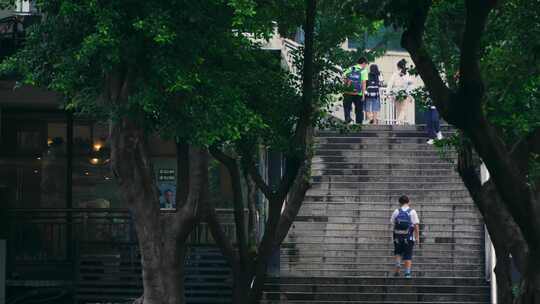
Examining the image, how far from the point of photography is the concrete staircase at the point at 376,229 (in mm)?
22500

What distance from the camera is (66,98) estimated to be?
1733 centimetres

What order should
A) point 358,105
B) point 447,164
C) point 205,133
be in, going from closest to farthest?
point 205,133 < point 447,164 < point 358,105

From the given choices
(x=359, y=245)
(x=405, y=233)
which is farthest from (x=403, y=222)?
(x=359, y=245)

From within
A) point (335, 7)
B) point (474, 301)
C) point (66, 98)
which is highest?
point (335, 7)

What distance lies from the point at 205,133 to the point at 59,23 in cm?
248

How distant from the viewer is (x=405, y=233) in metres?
22.7

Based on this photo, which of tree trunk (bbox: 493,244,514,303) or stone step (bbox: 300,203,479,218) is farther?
stone step (bbox: 300,203,479,218)

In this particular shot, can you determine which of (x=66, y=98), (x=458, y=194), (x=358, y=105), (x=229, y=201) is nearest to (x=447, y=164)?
(x=458, y=194)

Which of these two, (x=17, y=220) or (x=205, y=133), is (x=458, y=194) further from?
(x=205, y=133)

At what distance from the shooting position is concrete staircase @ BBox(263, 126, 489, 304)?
22500 mm

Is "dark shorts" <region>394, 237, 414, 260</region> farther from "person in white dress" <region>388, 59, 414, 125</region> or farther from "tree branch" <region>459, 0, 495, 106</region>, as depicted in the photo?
"tree branch" <region>459, 0, 495, 106</region>

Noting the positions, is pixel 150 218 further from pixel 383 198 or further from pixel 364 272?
pixel 383 198

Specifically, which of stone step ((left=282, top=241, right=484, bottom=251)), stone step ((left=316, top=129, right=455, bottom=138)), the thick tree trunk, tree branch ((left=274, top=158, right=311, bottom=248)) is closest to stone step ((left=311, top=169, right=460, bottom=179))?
stone step ((left=316, top=129, right=455, bottom=138))

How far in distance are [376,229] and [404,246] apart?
6.48 ft
